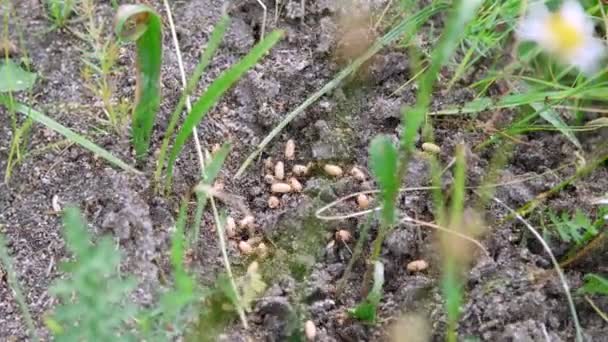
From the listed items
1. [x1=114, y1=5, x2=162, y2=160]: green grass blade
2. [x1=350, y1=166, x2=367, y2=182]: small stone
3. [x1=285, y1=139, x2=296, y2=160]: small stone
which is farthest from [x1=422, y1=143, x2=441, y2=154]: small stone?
[x1=114, y1=5, x2=162, y2=160]: green grass blade

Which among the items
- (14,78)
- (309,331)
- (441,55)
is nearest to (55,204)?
(14,78)

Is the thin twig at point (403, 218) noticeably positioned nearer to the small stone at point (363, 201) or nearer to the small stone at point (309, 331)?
the small stone at point (363, 201)

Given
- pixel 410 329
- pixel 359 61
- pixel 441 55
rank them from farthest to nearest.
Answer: pixel 359 61 < pixel 410 329 < pixel 441 55

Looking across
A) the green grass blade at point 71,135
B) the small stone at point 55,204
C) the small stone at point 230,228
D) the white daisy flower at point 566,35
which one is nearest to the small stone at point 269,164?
the small stone at point 230,228

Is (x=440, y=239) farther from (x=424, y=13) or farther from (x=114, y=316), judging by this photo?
(x=114, y=316)

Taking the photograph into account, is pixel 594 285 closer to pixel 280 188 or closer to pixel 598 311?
pixel 598 311

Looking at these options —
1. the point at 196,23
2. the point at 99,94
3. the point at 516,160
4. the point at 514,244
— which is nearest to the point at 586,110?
the point at 516,160
